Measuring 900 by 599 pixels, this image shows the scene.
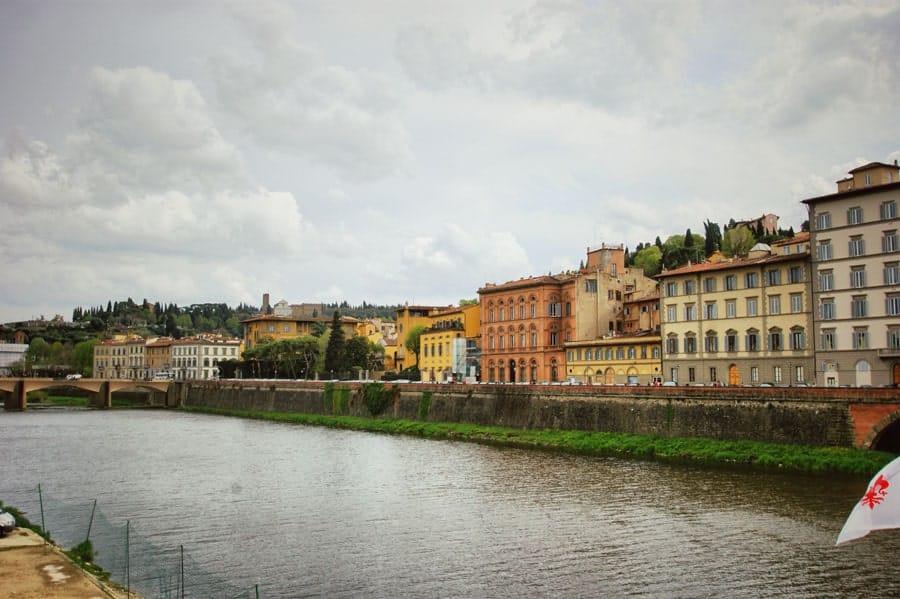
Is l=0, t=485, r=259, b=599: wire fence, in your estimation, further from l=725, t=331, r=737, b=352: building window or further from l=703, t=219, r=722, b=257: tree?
l=703, t=219, r=722, b=257: tree

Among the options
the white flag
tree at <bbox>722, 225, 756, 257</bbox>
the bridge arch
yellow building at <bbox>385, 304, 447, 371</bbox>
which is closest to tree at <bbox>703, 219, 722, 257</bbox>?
tree at <bbox>722, 225, 756, 257</bbox>

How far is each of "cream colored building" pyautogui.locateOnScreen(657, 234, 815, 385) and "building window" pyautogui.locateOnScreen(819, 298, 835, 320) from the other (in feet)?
3.49

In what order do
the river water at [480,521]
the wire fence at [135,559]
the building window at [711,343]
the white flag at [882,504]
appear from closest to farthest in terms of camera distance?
1. the white flag at [882,504]
2. the wire fence at [135,559]
3. the river water at [480,521]
4. the building window at [711,343]

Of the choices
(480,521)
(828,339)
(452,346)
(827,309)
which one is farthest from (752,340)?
(452,346)

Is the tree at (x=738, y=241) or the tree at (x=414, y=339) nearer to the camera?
the tree at (x=738, y=241)

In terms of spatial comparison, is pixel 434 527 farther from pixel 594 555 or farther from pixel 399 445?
pixel 399 445

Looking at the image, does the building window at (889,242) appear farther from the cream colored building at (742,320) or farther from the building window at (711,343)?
the building window at (711,343)

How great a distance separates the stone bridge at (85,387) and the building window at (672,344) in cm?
8227

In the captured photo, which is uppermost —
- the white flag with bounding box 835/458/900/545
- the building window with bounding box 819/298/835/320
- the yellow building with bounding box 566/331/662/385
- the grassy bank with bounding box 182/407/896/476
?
the building window with bounding box 819/298/835/320

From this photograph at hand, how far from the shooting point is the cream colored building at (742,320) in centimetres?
5306

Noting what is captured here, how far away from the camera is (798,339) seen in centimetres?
5303

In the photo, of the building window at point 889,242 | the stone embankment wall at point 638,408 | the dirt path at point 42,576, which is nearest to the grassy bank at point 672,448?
the stone embankment wall at point 638,408

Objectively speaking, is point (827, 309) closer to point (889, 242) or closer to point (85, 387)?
point (889, 242)

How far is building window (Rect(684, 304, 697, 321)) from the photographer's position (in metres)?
61.1
